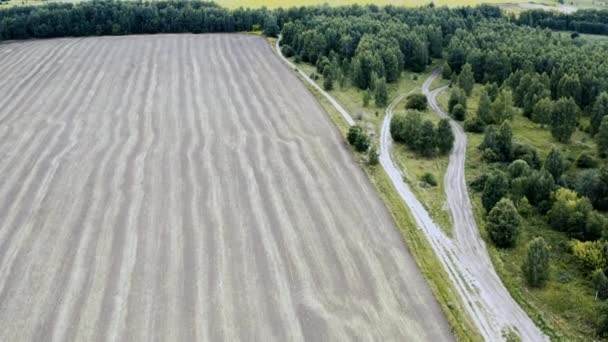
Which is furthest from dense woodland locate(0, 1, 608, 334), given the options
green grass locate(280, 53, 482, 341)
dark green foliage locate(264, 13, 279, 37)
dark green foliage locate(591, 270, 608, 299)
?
green grass locate(280, 53, 482, 341)

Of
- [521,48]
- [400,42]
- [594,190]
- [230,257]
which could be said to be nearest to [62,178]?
[230,257]

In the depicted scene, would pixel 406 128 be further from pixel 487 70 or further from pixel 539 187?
pixel 487 70

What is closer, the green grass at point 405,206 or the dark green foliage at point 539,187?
the green grass at point 405,206

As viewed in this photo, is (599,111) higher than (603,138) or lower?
higher

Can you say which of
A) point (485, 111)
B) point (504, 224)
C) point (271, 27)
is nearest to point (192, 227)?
point (504, 224)

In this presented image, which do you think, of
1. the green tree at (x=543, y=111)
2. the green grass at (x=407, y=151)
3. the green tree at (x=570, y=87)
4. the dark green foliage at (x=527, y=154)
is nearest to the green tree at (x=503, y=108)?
the green tree at (x=543, y=111)

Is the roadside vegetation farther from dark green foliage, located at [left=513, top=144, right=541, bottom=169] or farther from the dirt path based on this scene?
the dirt path

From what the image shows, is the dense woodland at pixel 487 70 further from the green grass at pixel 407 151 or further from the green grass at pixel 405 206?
the green grass at pixel 405 206
